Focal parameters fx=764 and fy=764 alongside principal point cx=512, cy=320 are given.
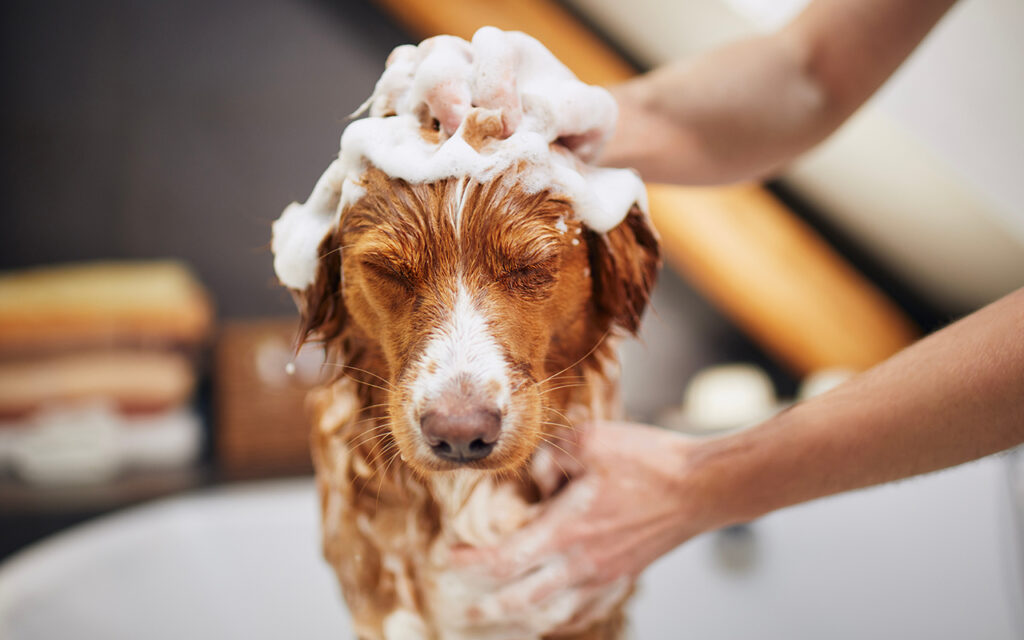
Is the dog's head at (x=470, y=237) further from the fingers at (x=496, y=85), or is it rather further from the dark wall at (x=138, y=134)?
Result: the dark wall at (x=138, y=134)

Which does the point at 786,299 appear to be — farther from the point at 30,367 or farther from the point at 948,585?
the point at 30,367

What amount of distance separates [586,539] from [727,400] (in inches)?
44.3

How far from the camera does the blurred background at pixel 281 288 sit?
1254 millimetres

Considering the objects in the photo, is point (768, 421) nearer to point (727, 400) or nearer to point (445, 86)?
point (445, 86)

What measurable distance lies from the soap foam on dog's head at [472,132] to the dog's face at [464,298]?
0.04 ft

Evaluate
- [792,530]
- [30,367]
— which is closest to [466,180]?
[792,530]

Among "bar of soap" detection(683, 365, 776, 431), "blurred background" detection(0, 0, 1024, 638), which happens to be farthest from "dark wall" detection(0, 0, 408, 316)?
"bar of soap" detection(683, 365, 776, 431)

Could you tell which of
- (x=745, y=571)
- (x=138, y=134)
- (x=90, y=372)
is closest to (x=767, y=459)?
(x=745, y=571)

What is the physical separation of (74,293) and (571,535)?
1.44 meters

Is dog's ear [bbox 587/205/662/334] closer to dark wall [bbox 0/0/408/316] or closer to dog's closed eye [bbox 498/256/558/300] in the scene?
dog's closed eye [bbox 498/256/558/300]

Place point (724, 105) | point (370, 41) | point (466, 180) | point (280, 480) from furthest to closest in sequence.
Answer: point (280, 480) < point (370, 41) < point (724, 105) < point (466, 180)

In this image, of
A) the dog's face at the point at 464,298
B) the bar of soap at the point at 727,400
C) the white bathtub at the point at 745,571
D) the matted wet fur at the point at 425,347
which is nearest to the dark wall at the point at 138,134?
the white bathtub at the point at 745,571

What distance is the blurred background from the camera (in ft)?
4.11

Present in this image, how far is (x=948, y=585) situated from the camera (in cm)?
138
